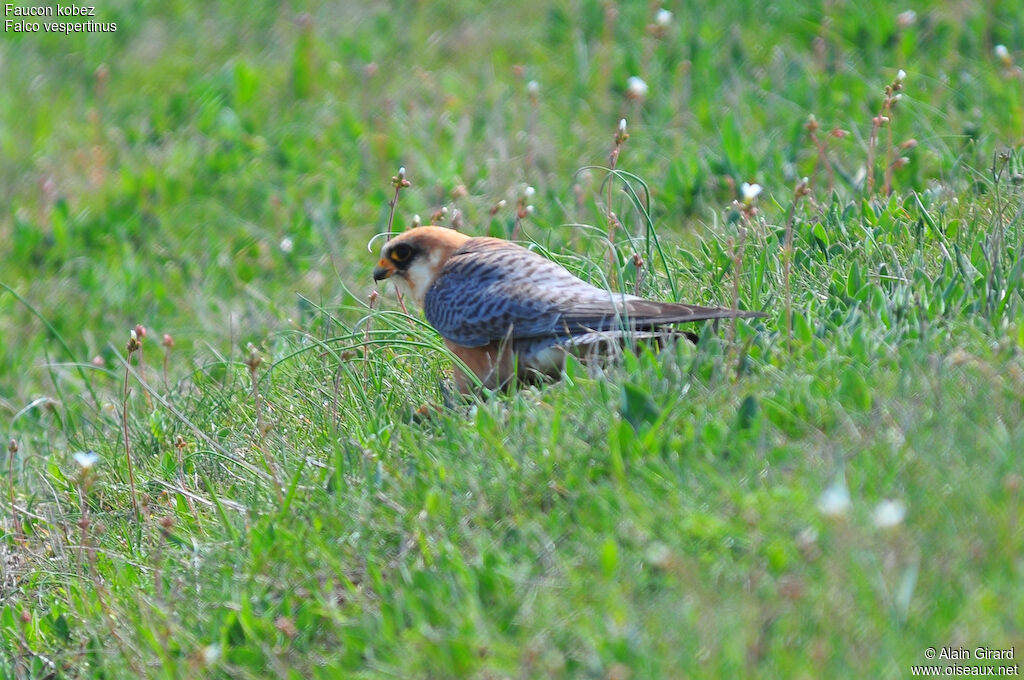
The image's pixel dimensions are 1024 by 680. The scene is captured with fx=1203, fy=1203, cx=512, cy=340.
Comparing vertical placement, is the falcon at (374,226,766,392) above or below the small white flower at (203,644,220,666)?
above

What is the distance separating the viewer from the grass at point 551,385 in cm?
316

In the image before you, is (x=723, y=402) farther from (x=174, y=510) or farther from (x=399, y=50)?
(x=399, y=50)

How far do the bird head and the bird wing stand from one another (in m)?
0.12

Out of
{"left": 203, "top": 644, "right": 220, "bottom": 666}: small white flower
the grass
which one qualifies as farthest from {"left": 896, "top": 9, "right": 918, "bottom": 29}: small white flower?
{"left": 203, "top": 644, "right": 220, "bottom": 666}: small white flower

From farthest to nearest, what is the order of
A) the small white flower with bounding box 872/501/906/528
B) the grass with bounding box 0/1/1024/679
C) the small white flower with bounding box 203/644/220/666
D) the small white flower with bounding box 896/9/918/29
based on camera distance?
the small white flower with bounding box 896/9/918/29 < the small white flower with bounding box 203/644/220/666 < the grass with bounding box 0/1/1024/679 < the small white flower with bounding box 872/501/906/528

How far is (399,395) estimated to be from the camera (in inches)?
194

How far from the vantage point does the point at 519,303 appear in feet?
16.9

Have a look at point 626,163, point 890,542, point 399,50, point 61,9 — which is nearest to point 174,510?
point 890,542

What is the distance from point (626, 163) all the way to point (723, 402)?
14.3 ft

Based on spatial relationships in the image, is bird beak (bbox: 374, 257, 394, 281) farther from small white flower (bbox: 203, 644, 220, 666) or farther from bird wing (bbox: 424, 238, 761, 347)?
small white flower (bbox: 203, 644, 220, 666)

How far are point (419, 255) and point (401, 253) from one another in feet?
0.32

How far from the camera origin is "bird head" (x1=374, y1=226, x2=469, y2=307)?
19.1ft

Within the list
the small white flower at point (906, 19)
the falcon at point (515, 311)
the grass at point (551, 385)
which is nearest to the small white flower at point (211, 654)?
the grass at point (551, 385)

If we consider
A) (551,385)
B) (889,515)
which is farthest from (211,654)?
(889,515)
